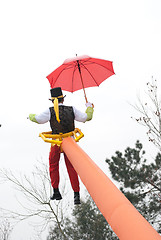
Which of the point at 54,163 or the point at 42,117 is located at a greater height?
the point at 42,117

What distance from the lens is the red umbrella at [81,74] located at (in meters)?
5.29

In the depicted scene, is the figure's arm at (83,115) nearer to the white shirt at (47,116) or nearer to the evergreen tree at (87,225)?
the white shirt at (47,116)

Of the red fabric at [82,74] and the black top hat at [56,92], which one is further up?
the red fabric at [82,74]

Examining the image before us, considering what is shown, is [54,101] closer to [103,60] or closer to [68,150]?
[68,150]

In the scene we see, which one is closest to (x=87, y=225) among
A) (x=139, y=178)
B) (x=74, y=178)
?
(x=139, y=178)

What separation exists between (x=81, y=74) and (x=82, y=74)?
0.06ft

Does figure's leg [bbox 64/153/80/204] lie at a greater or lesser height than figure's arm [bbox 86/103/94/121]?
lesser

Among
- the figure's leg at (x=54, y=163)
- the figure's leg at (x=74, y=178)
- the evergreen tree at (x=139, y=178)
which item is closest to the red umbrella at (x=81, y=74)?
the figure's leg at (x=54, y=163)

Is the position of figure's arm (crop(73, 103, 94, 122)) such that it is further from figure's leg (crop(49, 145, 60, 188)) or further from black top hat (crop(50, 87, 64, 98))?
figure's leg (crop(49, 145, 60, 188))

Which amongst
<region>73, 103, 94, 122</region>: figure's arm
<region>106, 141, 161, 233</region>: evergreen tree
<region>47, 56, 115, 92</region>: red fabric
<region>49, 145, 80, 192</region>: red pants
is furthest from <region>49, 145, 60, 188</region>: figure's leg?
<region>106, 141, 161, 233</region>: evergreen tree

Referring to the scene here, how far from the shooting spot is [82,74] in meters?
5.39

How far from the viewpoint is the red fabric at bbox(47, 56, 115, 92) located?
5297 millimetres

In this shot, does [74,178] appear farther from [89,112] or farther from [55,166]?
[89,112]

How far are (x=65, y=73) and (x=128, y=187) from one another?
11397 mm
